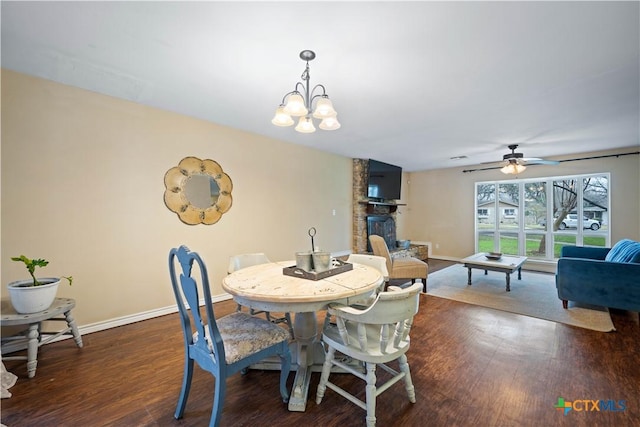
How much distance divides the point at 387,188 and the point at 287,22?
490cm

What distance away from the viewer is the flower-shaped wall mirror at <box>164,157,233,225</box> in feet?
10.1

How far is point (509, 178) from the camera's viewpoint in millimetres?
5887

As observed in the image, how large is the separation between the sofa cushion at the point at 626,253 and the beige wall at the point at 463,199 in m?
1.79

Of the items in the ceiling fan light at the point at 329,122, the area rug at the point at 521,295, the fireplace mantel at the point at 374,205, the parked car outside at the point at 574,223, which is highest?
the ceiling fan light at the point at 329,122

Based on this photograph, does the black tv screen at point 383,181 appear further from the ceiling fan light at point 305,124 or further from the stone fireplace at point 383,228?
the ceiling fan light at point 305,124

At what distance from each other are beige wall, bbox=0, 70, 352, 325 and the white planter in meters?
0.39

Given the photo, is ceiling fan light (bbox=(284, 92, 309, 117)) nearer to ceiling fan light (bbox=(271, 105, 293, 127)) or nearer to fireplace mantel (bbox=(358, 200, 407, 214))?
ceiling fan light (bbox=(271, 105, 293, 127))

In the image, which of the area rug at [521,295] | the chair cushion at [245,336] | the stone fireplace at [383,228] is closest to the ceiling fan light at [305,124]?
the chair cushion at [245,336]

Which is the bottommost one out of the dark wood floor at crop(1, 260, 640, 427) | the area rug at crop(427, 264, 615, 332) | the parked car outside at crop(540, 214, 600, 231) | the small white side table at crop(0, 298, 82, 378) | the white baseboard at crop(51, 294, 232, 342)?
the dark wood floor at crop(1, 260, 640, 427)

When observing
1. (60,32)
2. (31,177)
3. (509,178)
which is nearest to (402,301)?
(60,32)

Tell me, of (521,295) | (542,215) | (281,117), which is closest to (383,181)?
(521,295)

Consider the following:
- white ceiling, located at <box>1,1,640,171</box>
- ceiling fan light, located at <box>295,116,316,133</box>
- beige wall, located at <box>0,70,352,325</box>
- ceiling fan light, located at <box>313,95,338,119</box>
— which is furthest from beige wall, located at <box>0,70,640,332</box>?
ceiling fan light, located at <box>313,95,338,119</box>

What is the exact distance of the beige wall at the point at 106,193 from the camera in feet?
7.30

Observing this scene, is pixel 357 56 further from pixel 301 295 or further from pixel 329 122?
pixel 301 295
